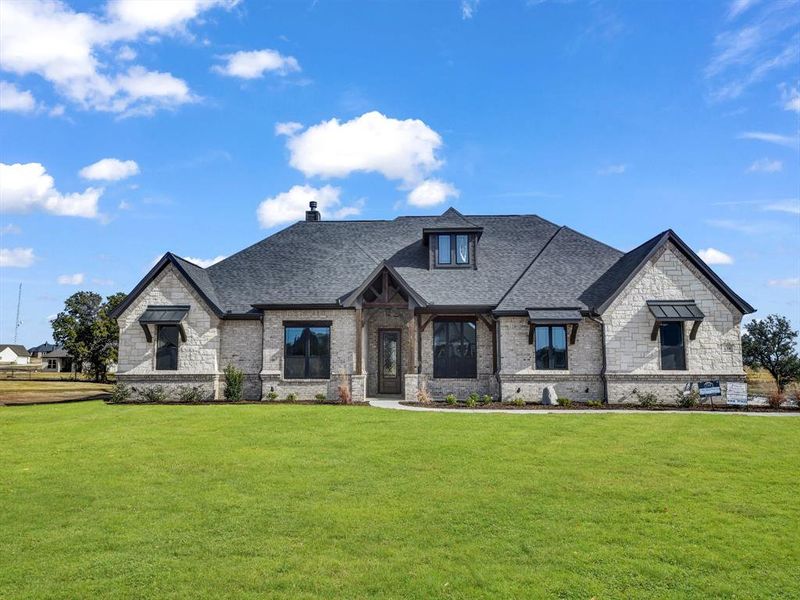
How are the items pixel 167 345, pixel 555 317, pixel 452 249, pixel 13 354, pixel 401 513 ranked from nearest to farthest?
pixel 401 513, pixel 555 317, pixel 167 345, pixel 452 249, pixel 13 354

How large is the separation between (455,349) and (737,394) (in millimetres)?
10834

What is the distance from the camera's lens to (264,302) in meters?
23.6

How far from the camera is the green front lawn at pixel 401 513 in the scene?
5.92m

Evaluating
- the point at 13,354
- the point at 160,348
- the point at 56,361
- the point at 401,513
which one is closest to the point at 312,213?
the point at 160,348

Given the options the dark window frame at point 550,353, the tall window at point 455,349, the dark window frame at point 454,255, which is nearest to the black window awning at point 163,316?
the tall window at point 455,349

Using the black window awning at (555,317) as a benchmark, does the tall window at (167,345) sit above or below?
below

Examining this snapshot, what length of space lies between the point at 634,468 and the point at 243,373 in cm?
1699

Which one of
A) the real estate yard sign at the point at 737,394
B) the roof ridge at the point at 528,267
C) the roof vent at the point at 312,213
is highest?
the roof vent at the point at 312,213

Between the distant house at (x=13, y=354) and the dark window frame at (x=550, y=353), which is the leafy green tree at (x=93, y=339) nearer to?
the dark window frame at (x=550, y=353)

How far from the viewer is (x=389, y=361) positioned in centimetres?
2516

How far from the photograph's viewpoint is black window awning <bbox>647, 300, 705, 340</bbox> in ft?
69.8

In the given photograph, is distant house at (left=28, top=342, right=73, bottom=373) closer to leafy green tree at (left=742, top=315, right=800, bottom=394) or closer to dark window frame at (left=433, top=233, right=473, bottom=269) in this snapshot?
dark window frame at (left=433, top=233, right=473, bottom=269)

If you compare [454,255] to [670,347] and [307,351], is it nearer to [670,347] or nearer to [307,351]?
[307,351]

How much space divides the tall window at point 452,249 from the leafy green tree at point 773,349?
49.7ft
